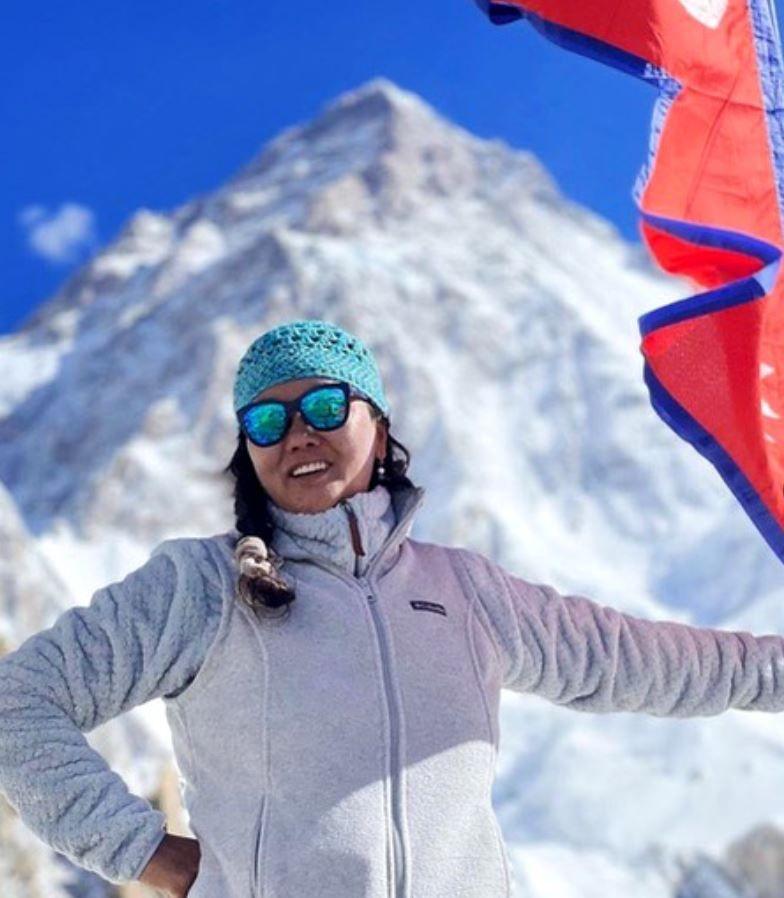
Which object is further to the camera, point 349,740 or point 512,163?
point 512,163

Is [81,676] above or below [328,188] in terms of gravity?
below

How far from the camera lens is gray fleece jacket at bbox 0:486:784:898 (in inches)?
89.0

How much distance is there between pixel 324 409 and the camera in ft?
8.65

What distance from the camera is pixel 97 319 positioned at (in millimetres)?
92188

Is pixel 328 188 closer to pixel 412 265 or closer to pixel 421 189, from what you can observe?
pixel 421 189

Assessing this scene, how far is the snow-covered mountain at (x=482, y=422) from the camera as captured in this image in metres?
42.9

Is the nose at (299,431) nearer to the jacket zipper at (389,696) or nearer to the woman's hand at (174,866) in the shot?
the jacket zipper at (389,696)

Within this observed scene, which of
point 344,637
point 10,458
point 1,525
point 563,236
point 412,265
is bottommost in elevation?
point 344,637

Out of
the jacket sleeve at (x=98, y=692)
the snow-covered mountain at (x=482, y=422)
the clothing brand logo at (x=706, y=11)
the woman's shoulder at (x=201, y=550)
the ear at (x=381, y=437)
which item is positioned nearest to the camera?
the jacket sleeve at (x=98, y=692)

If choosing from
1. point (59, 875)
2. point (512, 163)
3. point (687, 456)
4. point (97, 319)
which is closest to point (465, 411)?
point (687, 456)

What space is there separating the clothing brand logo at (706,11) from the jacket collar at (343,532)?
1.32 metres

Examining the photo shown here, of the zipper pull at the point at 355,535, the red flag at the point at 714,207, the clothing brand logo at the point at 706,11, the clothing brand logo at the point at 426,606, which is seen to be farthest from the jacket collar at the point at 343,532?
the clothing brand logo at the point at 706,11

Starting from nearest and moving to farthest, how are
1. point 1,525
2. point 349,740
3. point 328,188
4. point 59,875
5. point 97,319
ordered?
point 349,740 → point 59,875 → point 1,525 → point 97,319 → point 328,188

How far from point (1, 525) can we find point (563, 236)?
83.4 m
